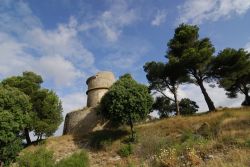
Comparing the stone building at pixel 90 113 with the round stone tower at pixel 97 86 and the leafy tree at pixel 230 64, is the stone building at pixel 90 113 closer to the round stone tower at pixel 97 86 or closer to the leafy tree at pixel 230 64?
the round stone tower at pixel 97 86

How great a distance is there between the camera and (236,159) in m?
9.09

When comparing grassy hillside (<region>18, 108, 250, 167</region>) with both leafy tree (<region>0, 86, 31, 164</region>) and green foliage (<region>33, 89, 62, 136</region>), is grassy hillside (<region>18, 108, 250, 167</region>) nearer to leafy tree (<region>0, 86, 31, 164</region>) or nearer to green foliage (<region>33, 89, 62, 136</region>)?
green foliage (<region>33, 89, 62, 136</region>)

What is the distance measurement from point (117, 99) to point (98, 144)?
4234mm

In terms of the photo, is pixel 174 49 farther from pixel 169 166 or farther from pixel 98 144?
pixel 169 166

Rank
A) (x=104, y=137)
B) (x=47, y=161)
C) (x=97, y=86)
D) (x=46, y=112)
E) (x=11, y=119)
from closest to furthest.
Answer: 1. (x=47, y=161)
2. (x=11, y=119)
3. (x=104, y=137)
4. (x=46, y=112)
5. (x=97, y=86)

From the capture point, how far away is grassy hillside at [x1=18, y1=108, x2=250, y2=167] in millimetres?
11656

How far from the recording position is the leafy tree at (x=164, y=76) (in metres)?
34.0

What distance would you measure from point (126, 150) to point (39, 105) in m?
13.4

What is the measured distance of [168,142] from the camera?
17250 mm

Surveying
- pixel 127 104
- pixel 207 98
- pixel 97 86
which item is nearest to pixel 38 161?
pixel 127 104

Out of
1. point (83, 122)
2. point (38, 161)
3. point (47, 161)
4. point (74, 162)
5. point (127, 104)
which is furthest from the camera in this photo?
point (83, 122)

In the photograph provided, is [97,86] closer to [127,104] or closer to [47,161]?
[127,104]

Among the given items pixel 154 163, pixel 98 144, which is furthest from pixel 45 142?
pixel 154 163

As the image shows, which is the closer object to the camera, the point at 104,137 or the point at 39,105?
the point at 104,137
